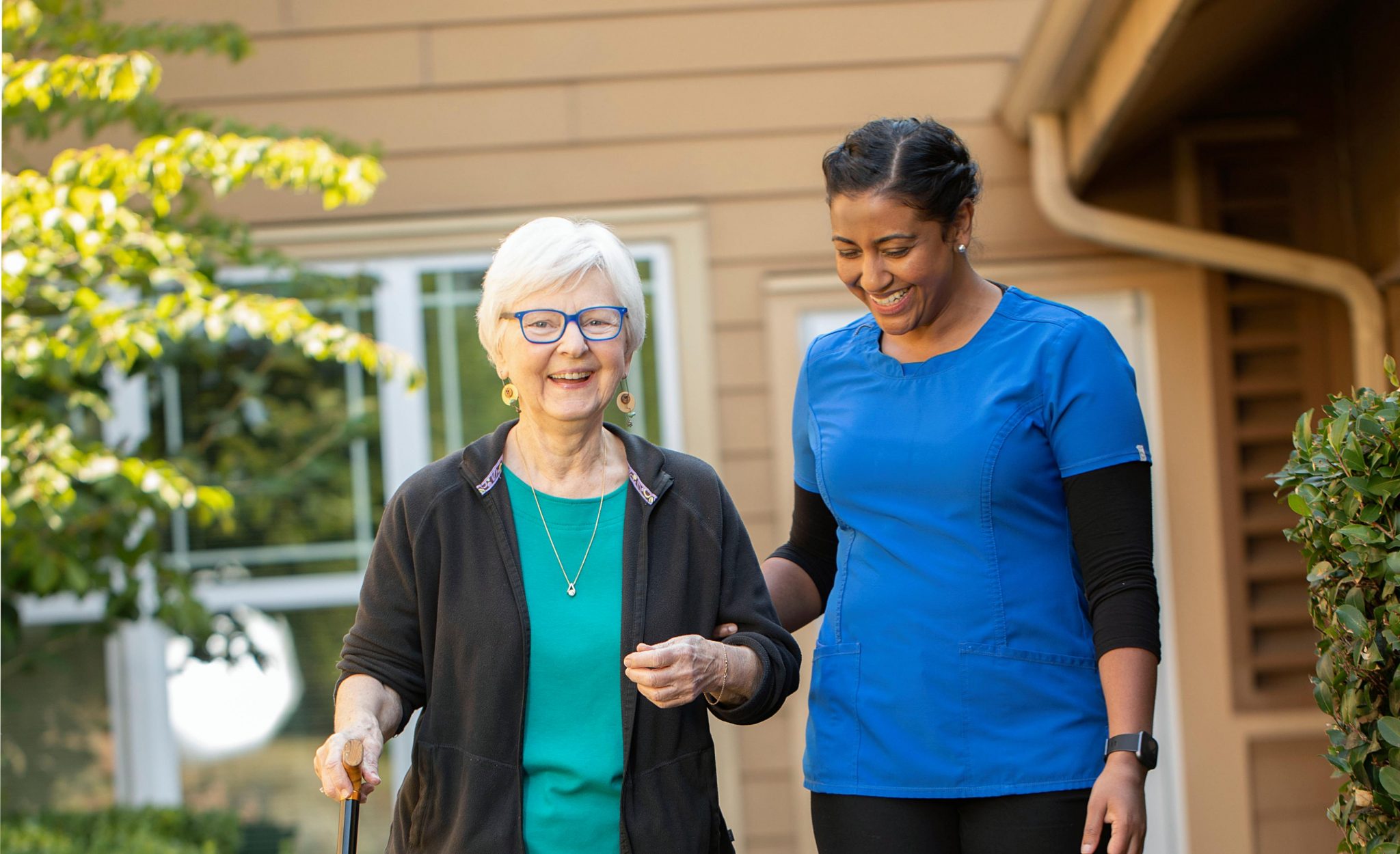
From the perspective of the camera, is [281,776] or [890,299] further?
[281,776]

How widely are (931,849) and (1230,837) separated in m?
2.64

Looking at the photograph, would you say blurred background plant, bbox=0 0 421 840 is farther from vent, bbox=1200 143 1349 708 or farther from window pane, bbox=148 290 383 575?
vent, bbox=1200 143 1349 708

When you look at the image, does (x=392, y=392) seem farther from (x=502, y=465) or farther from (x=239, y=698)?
(x=502, y=465)

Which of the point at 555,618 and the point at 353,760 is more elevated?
the point at 555,618

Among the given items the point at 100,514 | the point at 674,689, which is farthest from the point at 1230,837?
the point at 100,514

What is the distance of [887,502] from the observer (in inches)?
74.2

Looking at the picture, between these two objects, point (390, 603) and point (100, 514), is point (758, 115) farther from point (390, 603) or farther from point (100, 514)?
point (390, 603)

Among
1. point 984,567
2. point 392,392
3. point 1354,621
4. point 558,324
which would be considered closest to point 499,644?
point 558,324

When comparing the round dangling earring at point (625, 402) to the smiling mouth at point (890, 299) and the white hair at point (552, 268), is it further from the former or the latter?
the smiling mouth at point (890, 299)

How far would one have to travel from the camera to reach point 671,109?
4.12 m

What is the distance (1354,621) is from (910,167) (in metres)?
0.79

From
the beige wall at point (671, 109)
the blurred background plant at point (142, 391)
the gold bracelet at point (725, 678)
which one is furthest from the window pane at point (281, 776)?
the gold bracelet at point (725, 678)

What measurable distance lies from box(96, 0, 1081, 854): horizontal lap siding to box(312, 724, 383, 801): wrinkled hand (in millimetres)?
2486

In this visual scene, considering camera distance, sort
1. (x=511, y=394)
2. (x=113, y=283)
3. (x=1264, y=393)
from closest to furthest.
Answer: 1. (x=511, y=394)
2. (x=113, y=283)
3. (x=1264, y=393)
